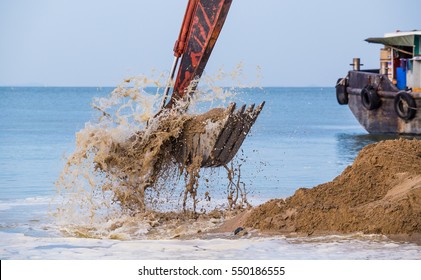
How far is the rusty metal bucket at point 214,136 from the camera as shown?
36.7ft

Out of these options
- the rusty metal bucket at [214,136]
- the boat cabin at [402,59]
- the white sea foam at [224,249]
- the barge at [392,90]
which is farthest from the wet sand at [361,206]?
the boat cabin at [402,59]

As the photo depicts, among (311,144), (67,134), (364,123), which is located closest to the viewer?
(311,144)

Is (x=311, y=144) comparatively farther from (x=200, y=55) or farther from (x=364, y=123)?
(x=200, y=55)

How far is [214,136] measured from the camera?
11180 millimetres

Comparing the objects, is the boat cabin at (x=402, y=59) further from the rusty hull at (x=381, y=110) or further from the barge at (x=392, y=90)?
the rusty hull at (x=381, y=110)

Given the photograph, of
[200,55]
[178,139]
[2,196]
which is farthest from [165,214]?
[2,196]

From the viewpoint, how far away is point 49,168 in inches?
739

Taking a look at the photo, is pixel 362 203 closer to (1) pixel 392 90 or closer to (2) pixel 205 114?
(2) pixel 205 114

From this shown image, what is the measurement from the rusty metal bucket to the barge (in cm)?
1440

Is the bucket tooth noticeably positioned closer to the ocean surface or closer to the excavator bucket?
the excavator bucket

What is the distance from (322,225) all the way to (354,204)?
0.59 metres

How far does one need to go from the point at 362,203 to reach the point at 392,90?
53.5 ft

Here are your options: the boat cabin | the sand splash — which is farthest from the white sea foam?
the boat cabin

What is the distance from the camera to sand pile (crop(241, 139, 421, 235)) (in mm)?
9781
